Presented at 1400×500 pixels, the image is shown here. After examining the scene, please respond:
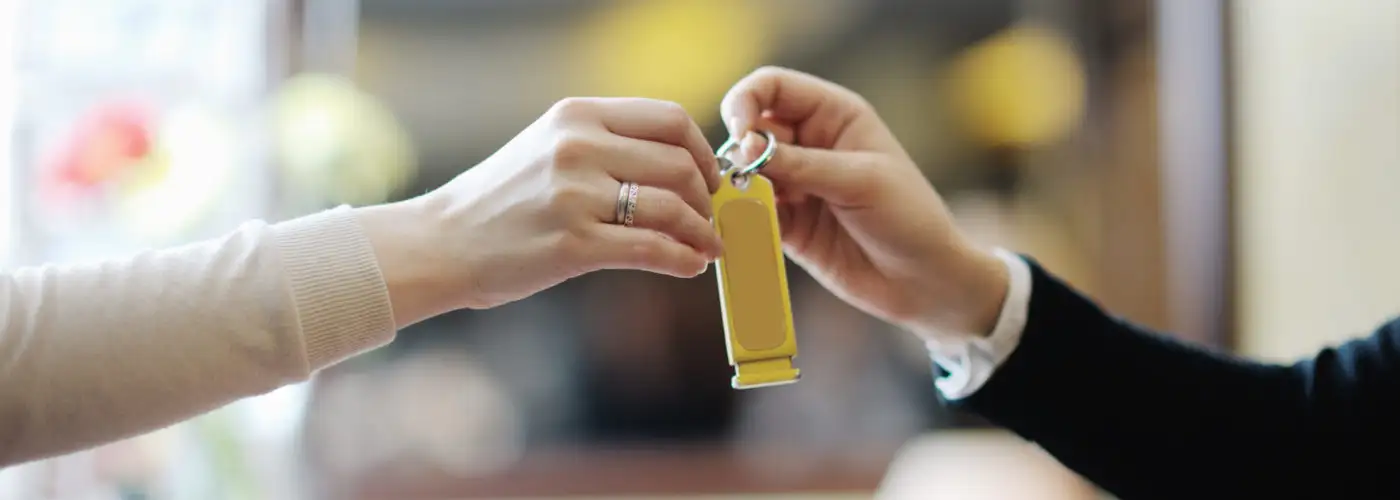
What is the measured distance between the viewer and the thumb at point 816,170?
707 mm

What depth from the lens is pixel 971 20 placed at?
1451mm

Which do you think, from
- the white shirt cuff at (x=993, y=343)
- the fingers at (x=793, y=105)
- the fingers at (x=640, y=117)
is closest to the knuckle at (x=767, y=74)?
the fingers at (x=793, y=105)

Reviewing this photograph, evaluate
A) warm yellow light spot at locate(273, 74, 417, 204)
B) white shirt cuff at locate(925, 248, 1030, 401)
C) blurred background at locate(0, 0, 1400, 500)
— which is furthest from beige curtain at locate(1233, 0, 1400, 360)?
warm yellow light spot at locate(273, 74, 417, 204)

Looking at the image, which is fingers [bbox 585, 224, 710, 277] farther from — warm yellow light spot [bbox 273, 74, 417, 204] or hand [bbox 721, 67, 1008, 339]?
warm yellow light spot [bbox 273, 74, 417, 204]

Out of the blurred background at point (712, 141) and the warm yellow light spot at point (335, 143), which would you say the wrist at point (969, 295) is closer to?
the blurred background at point (712, 141)

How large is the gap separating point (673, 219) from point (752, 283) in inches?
3.6

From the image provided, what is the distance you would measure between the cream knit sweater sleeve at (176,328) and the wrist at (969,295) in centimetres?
43

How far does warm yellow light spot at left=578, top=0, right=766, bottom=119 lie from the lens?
4.82ft

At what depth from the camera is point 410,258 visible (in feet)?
1.92

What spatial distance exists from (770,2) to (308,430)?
3.01ft

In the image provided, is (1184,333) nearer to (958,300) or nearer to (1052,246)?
(1052,246)

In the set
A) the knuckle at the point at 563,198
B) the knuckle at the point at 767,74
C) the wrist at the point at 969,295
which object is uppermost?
the knuckle at the point at 767,74

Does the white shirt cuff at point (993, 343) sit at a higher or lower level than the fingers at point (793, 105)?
lower

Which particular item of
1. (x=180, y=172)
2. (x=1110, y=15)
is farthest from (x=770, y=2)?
(x=180, y=172)
